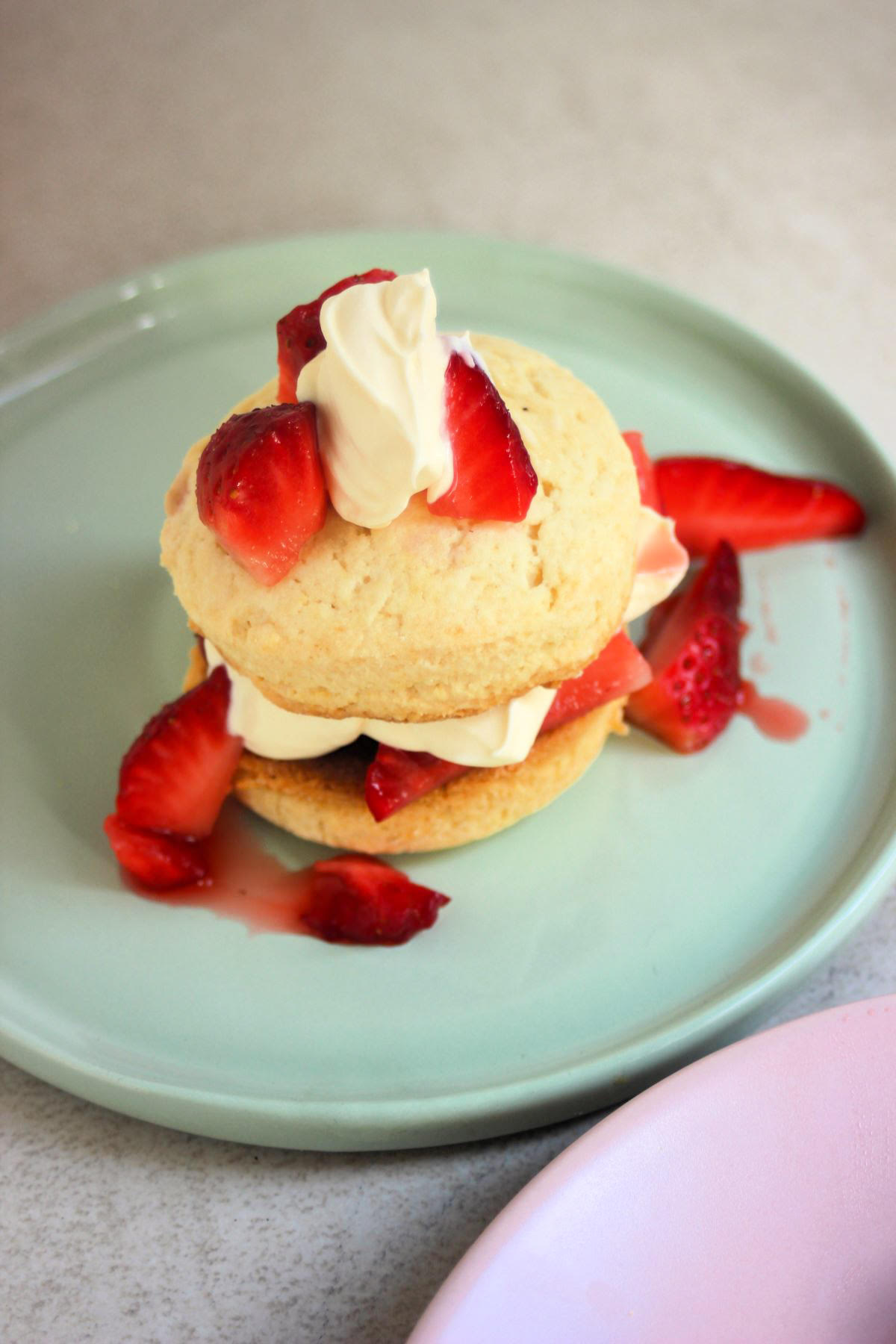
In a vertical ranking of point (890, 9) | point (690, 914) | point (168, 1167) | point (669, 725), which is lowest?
point (168, 1167)

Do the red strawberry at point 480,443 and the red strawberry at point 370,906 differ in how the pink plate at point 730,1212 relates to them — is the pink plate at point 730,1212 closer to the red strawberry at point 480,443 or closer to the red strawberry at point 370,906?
the red strawberry at point 370,906

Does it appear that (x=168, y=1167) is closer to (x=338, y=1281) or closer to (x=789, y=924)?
(x=338, y=1281)

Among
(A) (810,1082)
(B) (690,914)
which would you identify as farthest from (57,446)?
(A) (810,1082)

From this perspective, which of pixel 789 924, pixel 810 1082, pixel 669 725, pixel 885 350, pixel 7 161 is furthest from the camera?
pixel 7 161

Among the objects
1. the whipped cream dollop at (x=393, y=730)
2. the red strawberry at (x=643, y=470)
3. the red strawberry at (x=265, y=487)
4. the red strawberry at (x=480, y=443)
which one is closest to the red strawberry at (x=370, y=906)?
the whipped cream dollop at (x=393, y=730)

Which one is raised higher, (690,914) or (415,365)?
(415,365)

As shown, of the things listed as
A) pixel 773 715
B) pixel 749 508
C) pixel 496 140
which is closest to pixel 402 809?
pixel 773 715

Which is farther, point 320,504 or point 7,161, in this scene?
point 7,161
